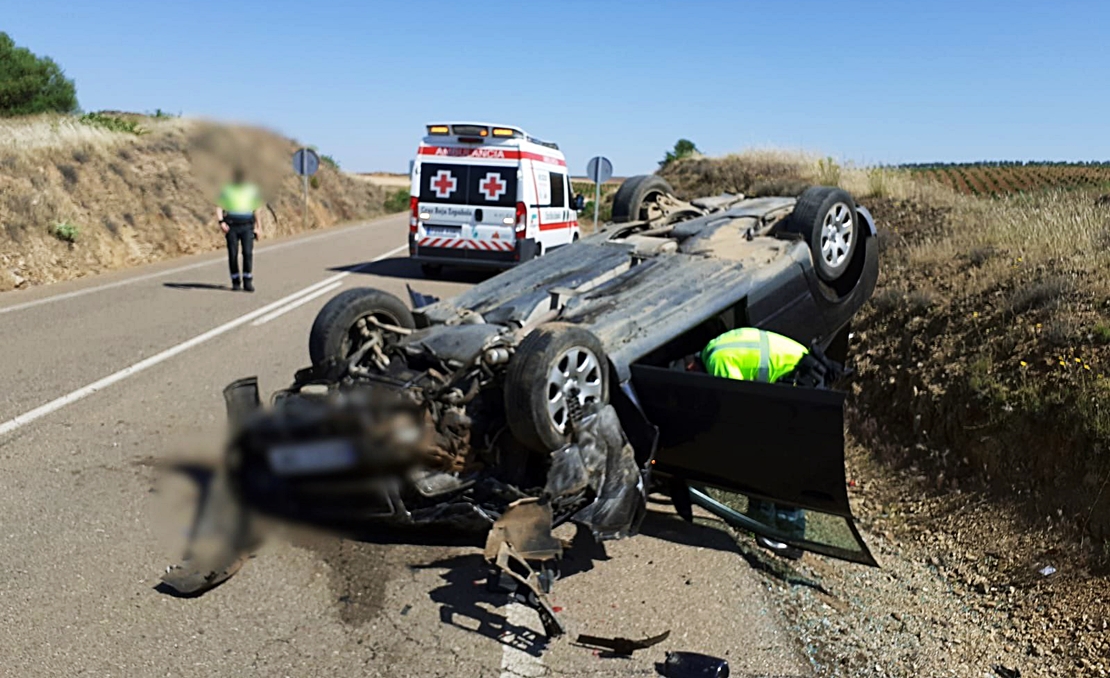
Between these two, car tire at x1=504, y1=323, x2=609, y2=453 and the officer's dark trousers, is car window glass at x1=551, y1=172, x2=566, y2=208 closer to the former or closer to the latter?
the officer's dark trousers

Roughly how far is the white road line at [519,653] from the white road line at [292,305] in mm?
7174

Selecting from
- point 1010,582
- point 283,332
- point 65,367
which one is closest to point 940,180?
point 283,332

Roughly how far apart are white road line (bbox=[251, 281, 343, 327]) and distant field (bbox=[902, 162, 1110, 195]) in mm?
10166

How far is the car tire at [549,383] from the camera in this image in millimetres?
4055

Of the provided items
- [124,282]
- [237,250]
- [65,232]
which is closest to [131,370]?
[237,250]

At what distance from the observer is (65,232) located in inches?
605

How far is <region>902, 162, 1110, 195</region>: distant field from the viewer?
41.9ft

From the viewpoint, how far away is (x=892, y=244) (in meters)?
10.1

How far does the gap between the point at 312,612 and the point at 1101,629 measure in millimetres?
3532

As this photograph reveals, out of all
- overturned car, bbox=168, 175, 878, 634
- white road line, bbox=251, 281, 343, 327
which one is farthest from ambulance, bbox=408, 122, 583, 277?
overturned car, bbox=168, 175, 878, 634

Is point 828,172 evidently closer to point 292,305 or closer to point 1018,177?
point 1018,177

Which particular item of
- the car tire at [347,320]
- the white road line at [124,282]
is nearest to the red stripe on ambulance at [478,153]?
the white road line at [124,282]

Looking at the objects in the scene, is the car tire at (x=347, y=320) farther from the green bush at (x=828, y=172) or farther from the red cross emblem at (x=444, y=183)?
the green bush at (x=828, y=172)

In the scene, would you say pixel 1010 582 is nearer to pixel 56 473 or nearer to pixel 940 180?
pixel 56 473
